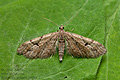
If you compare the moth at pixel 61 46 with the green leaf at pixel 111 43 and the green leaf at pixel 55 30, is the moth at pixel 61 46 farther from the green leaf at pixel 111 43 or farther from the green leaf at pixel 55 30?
the green leaf at pixel 111 43

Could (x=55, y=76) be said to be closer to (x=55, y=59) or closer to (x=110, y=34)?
(x=55, y=59)

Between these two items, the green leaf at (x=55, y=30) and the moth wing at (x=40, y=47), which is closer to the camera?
the green leaf at (x=55, y=30)

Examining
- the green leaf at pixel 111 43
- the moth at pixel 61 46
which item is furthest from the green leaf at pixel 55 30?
the moth at pixel 61 46

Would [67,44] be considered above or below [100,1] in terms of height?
below

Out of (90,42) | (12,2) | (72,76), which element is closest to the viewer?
(72,76)

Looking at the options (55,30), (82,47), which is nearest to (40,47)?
(55,30)

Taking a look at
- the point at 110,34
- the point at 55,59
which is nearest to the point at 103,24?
the point at 110,34

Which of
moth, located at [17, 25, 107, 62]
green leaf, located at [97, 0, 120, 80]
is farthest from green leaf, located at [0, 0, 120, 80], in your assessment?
moth, located at [17, 25, 107, 62]
